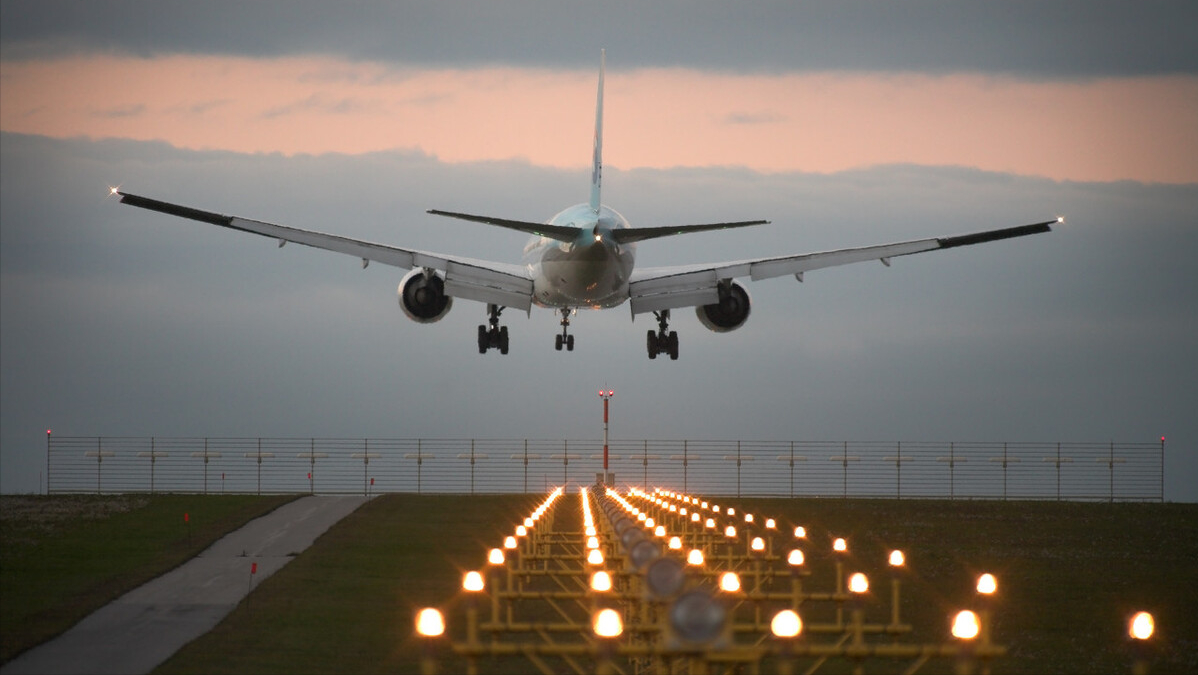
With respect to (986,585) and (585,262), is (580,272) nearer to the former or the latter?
(585,262)

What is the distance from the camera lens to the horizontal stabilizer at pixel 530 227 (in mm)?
45156

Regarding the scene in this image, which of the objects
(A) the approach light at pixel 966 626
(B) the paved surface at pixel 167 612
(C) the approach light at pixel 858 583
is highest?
(C) the approach light at pixel 858 583

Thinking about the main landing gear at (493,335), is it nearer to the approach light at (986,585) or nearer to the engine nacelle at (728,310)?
the engine nacelle at (728,310)

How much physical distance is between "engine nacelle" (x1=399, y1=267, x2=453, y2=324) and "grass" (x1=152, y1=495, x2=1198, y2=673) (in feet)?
26.0

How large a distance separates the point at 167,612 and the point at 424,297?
881 inches

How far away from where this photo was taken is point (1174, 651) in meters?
33.5

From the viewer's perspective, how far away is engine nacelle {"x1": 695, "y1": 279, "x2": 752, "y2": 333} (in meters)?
59.9

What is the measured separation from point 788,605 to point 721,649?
17525mm

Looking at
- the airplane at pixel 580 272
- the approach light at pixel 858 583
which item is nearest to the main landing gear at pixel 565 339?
the airplane at pixel 580 272

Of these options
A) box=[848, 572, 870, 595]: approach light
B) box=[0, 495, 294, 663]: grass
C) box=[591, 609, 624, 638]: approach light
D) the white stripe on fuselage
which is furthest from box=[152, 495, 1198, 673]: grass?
box=[591, 609, 624, 638]: approach light

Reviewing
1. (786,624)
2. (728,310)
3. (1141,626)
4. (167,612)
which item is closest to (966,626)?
(1141,626)

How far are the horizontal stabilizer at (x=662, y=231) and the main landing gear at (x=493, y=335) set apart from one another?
452 inches

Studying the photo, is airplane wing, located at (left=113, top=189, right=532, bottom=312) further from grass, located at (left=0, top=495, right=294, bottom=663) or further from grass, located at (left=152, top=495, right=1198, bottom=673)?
grass, located at (left=0, top=495, right=294, bottom=663)

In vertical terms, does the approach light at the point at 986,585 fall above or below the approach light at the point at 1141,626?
above
